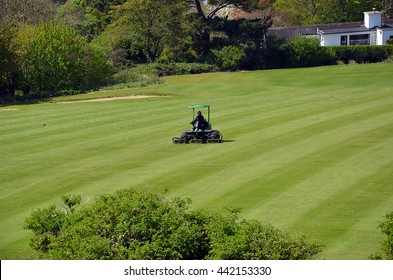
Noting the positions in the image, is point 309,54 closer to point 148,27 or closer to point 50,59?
point 148,27

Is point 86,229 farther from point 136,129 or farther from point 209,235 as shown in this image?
point 136,129

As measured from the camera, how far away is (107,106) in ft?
178

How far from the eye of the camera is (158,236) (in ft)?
49.5

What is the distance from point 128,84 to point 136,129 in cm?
3296

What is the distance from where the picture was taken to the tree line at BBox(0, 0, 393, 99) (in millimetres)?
72750

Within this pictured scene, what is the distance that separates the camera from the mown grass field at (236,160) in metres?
22.1

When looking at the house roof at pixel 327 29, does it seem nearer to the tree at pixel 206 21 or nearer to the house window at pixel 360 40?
the house window at pixel 360 40

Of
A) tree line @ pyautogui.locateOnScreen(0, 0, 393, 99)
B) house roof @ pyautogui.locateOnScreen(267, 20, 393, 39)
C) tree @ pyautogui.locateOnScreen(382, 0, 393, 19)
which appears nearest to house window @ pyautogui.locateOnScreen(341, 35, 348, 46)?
house roof @ pyautogui.locateOnScreen(267, 20, 393, 39)

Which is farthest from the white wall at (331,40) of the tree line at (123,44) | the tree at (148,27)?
the tree at (148,27)

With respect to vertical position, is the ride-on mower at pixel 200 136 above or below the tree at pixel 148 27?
below

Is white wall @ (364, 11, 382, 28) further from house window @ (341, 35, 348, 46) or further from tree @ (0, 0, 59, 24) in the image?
tree @ (0, 0, 59, 24)

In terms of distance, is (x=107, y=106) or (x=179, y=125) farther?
(x=107, y=106)

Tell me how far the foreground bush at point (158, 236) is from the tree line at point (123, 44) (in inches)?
2149

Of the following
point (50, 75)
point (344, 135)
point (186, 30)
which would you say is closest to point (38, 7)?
point (186, 30)
